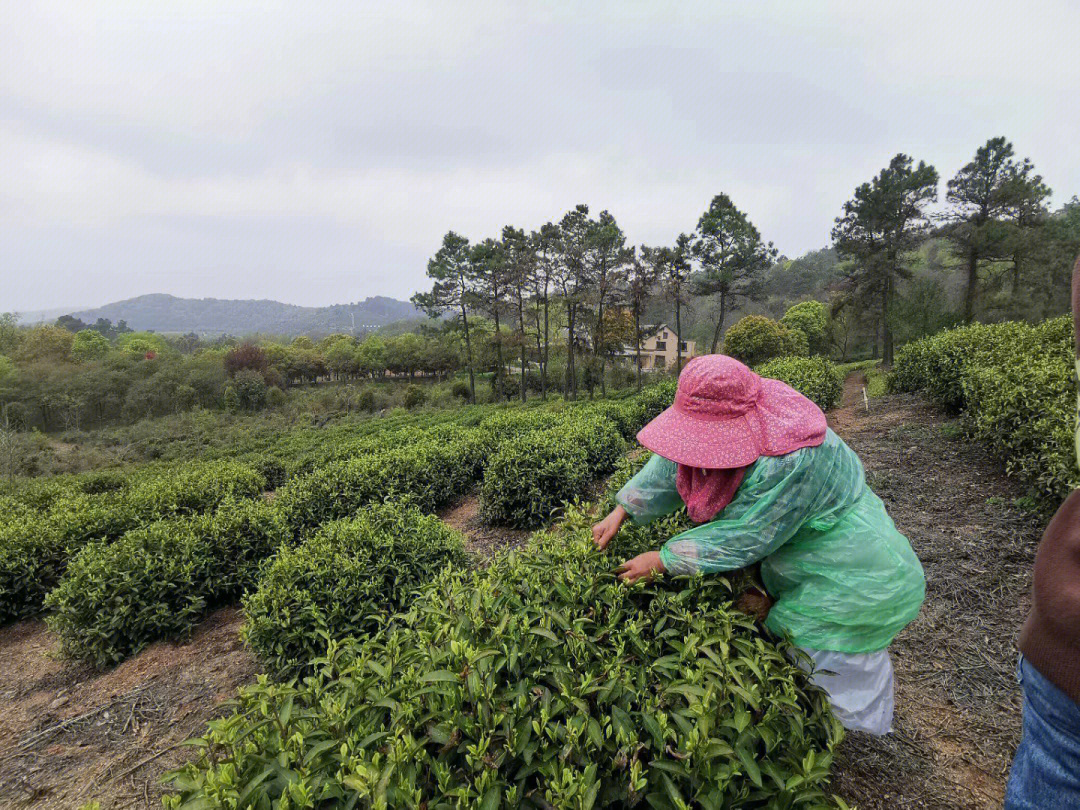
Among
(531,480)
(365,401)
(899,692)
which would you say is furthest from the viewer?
(365,401)

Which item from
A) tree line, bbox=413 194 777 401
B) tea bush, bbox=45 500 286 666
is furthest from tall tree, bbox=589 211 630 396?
tea bush, bbox=45 500 286 666

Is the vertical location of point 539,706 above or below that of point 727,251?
below

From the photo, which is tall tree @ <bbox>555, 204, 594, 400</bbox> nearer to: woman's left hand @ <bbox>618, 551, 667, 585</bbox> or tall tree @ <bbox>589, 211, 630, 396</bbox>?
tall tree @ <bbox>589, 211, 630, 396</bbox>

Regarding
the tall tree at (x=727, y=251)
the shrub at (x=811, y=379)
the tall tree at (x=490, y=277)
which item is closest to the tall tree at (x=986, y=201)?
the tall tree at (x=727, y=251)

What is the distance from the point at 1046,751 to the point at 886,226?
2670cm

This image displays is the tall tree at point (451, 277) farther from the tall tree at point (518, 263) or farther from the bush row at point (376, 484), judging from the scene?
the bush row at point (376, 484)

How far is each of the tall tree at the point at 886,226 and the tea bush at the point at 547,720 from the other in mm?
25660

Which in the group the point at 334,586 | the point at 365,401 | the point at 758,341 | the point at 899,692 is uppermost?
the point at 758,341

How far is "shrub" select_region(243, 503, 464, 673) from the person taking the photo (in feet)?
9.19

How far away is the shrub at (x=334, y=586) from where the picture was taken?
9.19 feet

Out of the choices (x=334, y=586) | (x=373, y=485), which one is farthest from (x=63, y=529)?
(x=334, y=586)

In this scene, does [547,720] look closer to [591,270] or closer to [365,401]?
[591,270]

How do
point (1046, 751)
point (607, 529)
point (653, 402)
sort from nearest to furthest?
point (1046, 751) < point (607, 529) < point (653, 402)

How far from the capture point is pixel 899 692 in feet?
7.24
